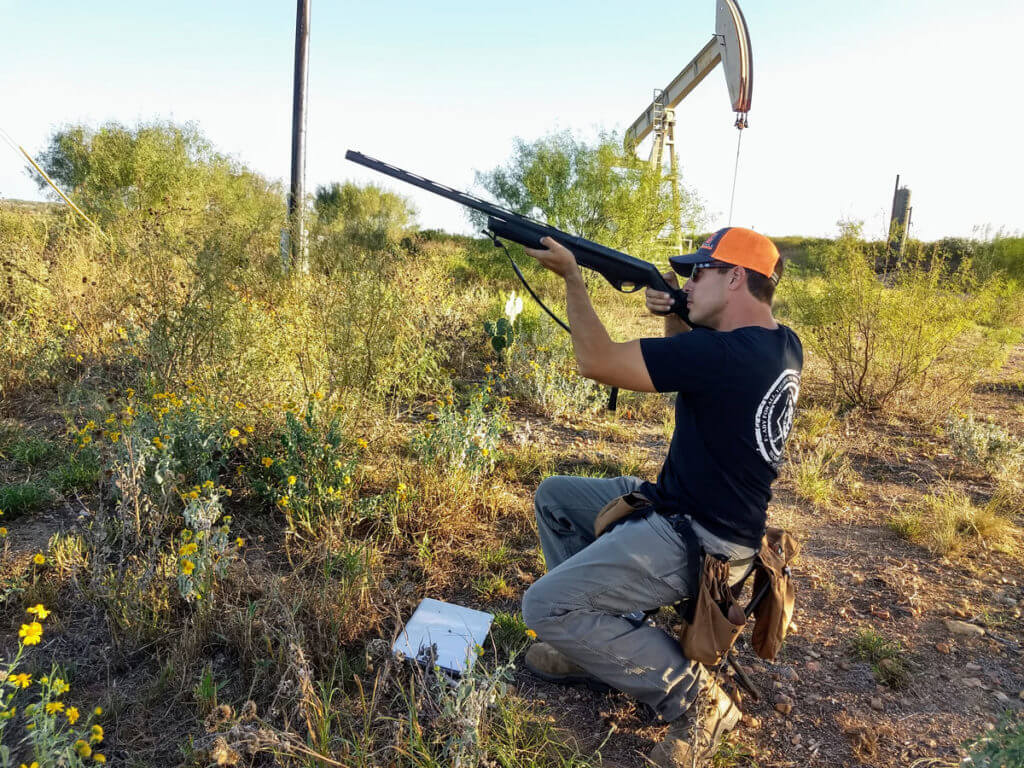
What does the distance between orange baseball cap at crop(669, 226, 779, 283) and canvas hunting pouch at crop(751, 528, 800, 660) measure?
1.00 metres

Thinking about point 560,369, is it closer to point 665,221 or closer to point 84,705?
point 84,705

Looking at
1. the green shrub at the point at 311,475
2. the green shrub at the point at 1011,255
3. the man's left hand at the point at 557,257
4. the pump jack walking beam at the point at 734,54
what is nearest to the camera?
the man's left hand at the point at 557,257

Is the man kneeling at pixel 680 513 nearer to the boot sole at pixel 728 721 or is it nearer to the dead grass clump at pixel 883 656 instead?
the boot sole at pixel 728 721

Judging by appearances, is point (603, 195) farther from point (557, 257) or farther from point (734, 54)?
point (557, 257)

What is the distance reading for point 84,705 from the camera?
6.85ft

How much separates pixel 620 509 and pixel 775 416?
63cm

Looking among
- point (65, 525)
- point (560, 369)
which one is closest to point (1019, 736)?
point (65, 525)

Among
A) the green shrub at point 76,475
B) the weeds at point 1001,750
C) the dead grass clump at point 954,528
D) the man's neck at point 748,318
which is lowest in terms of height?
the green shrub at point 76,475

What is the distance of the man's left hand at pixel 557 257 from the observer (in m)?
2.47

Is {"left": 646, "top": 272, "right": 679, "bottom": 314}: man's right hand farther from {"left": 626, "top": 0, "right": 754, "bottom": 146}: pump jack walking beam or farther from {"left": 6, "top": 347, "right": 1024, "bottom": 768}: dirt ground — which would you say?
{"left": 626, "top": 0, "right": 754, "bottom": 146}: pump jack walking beam

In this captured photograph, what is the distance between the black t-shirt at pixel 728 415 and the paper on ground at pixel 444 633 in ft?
2.91

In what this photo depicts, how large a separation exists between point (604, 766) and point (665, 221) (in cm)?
1134

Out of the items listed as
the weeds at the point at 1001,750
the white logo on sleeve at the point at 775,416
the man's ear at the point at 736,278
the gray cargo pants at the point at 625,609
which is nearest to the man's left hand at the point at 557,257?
the man's ear at the point at 736,278

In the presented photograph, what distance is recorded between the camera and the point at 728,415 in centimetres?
213
